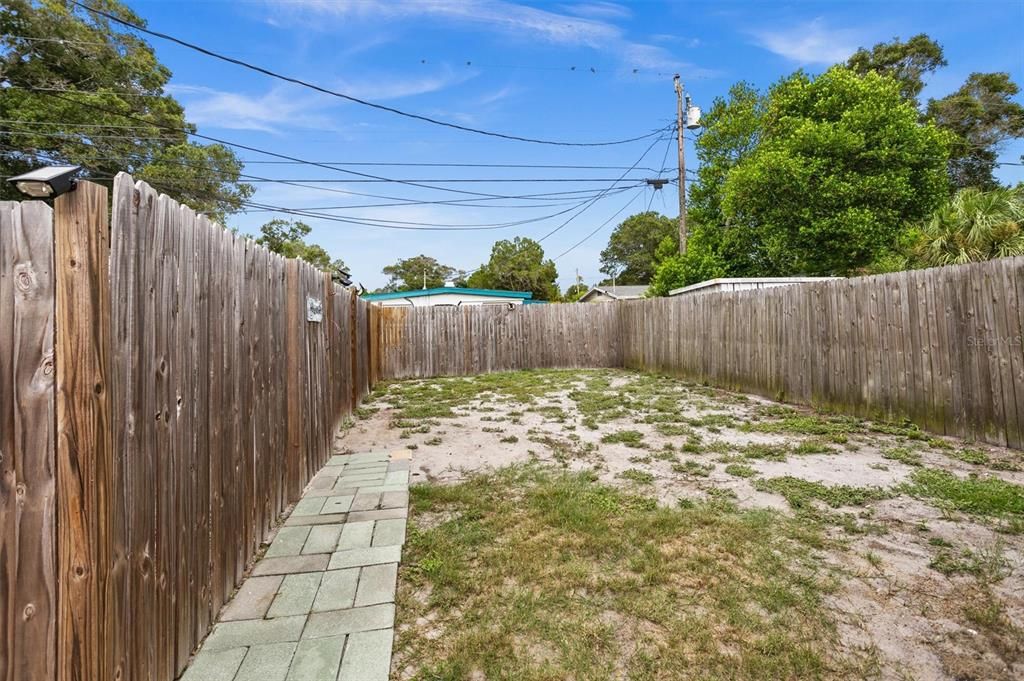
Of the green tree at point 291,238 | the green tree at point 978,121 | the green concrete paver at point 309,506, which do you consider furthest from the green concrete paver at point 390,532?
the green tree at point 291,238

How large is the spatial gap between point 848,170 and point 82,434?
16140 millimetres

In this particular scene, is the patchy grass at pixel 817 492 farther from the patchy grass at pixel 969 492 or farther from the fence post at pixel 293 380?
the fence post at pixel 293 380

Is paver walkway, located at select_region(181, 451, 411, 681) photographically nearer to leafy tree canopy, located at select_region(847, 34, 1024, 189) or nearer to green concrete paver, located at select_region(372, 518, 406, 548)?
green concrete paver, located at select_region(372, 518, 406, 548)

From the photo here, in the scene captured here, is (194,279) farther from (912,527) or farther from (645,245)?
(645,245)

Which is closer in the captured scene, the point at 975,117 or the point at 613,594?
the point at 613,594

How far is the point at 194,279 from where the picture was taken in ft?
5.89

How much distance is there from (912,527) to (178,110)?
29.3 meters

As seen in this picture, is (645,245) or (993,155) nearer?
(993,155)

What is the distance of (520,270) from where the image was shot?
3903cm

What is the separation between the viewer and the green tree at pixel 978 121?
18.2m

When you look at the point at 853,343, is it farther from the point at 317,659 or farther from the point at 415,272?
the point at 415,272

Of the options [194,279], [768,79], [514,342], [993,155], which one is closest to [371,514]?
[194,279]

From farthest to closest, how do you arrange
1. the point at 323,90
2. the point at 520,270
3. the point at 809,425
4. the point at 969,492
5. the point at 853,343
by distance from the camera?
the point at 520,270 < the point at 323,90 < the point at 853,343 < the point at 809,425 < the point at 969,492

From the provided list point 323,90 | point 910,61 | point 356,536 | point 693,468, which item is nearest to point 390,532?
point 356,536
